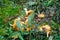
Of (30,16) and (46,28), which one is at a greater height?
(30,16)

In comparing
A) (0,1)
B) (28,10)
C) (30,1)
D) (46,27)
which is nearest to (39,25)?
(46,27)

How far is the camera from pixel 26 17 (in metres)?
2.80

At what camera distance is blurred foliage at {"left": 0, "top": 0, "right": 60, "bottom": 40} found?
261 centimetres

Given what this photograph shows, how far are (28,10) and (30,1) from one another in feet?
0.70

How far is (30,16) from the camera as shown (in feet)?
8.89

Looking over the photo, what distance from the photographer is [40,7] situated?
304 cm

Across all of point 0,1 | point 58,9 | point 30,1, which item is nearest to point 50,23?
point 58,9

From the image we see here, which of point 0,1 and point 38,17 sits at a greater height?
point 0,1

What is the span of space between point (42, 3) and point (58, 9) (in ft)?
0.89

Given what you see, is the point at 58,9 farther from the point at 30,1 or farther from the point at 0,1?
the point at 0,1

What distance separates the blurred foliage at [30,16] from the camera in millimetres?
2607

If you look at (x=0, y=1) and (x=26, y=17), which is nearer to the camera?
(x=26, y=17)

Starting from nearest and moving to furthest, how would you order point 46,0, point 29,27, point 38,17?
point 29,27 → point 38,17 → point 46,0

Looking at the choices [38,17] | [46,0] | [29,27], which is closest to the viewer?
[29,27]
